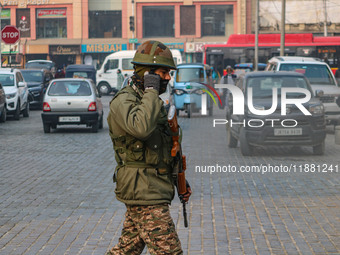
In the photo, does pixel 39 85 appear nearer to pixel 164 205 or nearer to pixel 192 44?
pixel 164 205

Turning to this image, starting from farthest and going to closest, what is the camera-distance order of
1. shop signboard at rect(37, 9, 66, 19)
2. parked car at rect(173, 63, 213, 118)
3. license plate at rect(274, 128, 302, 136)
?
shop signboard at rect(37, 9, 66, 19) → parked car at rect(173, 63, 213, 118) → license plate at rect(274, 128, 302, 136)

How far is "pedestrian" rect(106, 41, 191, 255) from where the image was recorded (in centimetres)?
421

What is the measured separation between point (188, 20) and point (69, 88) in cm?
4381

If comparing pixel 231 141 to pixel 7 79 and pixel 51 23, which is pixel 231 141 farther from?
pixel 51 23

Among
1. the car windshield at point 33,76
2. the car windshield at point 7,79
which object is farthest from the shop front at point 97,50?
the car windshield at point 7,79

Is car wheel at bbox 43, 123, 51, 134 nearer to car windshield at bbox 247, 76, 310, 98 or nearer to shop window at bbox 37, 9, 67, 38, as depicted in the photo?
car windshield at bbox 247, 76, 310, 98

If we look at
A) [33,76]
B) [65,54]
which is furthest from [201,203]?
[65,54]

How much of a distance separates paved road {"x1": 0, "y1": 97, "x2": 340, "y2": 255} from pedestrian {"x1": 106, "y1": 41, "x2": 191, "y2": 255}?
2.27 m

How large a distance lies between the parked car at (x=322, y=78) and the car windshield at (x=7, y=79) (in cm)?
927

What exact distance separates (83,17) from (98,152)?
49.8 meters

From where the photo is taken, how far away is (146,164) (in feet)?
14.0

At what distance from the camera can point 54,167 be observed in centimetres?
1275

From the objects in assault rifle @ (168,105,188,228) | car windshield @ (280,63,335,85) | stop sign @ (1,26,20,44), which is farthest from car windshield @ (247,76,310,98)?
stop sign @ (1,26,20,44)

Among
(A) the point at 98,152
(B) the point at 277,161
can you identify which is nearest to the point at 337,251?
(B) the point at 277,161
